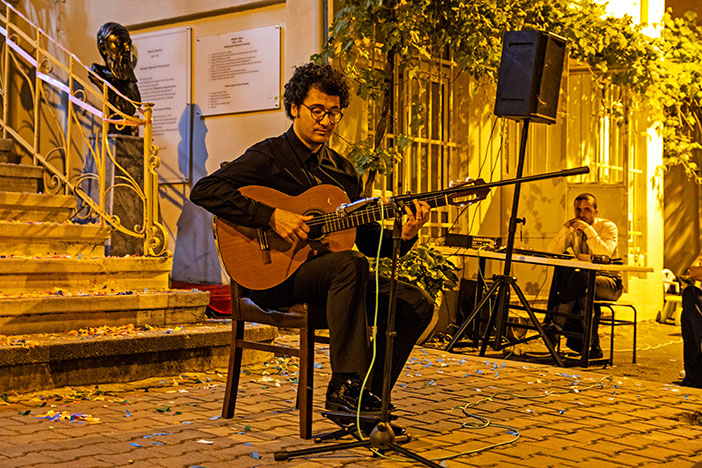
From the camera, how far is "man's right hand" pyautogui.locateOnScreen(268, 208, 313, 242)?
11.7 feet

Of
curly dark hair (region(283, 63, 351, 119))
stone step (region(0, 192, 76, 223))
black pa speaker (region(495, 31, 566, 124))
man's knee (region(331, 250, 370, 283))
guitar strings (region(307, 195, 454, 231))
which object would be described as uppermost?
black pa speaker (region(495, 31, 566, 124))

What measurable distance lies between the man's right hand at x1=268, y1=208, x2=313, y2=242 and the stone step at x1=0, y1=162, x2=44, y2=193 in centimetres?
428

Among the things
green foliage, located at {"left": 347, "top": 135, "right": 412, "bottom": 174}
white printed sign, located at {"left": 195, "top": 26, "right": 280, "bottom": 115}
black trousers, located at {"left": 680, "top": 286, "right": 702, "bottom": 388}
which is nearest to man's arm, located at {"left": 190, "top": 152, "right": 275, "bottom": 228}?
black trousers, located at {"left": 680, "top": 286, "right": 702, "bottom": 388}

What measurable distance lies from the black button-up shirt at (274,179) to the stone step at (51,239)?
2.43 meters

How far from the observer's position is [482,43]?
7.76m

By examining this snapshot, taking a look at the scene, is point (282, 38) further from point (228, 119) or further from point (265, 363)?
point (265, 363)

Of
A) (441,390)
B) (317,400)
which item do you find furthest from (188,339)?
(441,390)

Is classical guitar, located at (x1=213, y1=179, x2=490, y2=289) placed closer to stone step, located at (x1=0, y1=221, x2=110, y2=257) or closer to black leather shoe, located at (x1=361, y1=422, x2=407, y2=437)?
black leather shoe, located at (x1=361, y1=422, x2=407, y2=437)

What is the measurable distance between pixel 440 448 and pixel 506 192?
5853mm

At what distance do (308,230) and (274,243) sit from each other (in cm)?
18

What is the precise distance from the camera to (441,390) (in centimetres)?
492

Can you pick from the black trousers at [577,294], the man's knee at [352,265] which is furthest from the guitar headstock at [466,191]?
the black trousers at [577,294]

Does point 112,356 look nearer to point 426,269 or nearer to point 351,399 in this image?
point 351,399

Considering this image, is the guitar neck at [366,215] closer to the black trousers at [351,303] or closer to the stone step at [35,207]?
the black trousers at [351,303]
